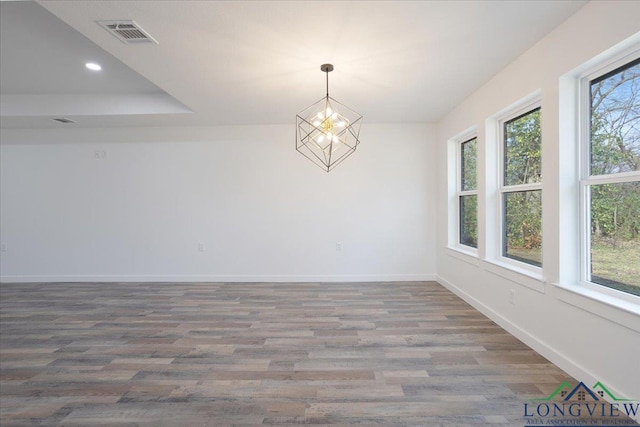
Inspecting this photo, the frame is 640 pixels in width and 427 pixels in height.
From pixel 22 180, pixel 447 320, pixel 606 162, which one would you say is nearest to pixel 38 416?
pixel 447 320

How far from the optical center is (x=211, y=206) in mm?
4801

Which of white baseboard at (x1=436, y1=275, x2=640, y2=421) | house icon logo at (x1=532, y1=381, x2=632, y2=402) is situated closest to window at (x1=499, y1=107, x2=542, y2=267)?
white baseboard at (x1=436, y1=275, x2=640, y2=421)

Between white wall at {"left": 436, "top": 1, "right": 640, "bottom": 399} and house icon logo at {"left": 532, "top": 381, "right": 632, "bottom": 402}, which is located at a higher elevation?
white wall at {"left": 436, "top": 1, "right": 640, "bottom": 399}

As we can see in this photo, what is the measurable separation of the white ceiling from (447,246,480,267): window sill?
192 cm

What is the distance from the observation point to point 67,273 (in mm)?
4863

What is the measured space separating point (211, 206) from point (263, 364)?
3.12 meters

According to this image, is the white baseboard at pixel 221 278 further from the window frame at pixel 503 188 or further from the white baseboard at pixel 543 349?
the window frame at pixel 503 188

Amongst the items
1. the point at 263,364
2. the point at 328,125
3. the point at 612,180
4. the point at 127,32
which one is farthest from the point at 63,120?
the point at 612,180

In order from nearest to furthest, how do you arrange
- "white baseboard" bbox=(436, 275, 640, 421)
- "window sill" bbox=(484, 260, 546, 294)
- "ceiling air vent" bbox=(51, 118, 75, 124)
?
1. "white baseboard" bbox=(436, 275, 640, 421)
2. "window sill" bbox=(484, 260, 546, 294)
3. "ceiling air vent" bbox=(51, 118, 75, 124)

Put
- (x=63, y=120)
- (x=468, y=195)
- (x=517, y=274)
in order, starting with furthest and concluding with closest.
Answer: (x=63, y=120)
(x=468, y=195)
(x=517, y=274)

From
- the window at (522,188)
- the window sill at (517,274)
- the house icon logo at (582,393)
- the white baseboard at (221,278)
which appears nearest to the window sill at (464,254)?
the window sill at (517,274)

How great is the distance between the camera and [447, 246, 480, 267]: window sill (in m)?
3.50

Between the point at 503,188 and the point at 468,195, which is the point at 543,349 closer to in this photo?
the point at 503,188

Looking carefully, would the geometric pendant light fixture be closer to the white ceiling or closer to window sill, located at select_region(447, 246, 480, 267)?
the white ceiling
